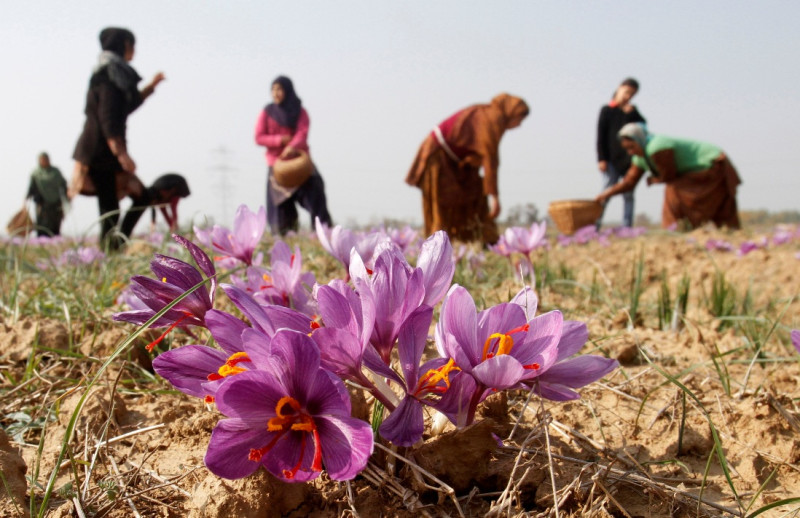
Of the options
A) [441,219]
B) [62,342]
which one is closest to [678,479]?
[62,342]

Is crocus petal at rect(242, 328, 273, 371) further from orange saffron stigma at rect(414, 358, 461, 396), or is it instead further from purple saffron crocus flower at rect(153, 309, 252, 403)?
orange saffron stigma at rect(414, 358, 461, 396)

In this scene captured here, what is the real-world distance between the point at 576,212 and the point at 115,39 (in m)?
7.20

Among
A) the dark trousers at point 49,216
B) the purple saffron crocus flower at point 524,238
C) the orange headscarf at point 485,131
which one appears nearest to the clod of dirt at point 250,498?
the purple saffron crocus flower at point 524,238

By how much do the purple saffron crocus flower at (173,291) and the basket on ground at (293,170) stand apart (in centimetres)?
726

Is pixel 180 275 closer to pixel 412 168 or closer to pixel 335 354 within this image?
pixel 335 354

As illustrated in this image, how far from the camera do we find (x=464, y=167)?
8398mm

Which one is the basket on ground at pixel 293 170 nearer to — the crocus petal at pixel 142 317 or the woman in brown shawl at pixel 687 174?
the woman in brown shawl at pixel 687 174

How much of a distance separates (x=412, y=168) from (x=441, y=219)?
0.88 m

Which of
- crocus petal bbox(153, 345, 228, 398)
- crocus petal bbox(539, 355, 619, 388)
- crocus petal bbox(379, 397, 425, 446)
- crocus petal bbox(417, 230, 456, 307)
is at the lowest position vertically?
crocus petal bbox(379, 397, 425, 446)

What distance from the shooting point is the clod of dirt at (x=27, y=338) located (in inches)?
69.6

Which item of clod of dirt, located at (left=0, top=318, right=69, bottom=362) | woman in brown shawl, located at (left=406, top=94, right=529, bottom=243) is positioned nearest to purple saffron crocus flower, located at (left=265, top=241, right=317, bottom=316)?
clod of dirt, located at (left=0, top=318, right=69, bottom=362)

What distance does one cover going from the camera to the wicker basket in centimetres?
987

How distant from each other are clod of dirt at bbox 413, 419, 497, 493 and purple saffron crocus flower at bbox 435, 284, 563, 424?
75 millimetres

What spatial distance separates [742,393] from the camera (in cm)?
150
